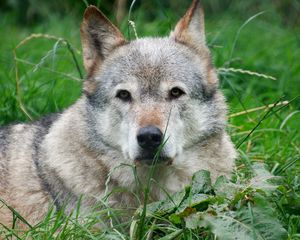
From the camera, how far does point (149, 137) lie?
4992 mm

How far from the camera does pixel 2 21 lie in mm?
11414

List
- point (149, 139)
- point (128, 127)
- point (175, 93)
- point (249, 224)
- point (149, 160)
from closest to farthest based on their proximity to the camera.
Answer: point (249, 224)
point (149, 139)
point (149, 160)
point (128, 127)
point (175, 93)

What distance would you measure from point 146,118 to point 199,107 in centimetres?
57

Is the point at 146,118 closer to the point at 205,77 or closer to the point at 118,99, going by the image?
the point at 118,99

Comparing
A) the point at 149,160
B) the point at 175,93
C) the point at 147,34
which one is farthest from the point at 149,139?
the point at 147,34

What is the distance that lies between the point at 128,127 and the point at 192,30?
3.44 feet

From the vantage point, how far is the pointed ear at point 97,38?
567cm

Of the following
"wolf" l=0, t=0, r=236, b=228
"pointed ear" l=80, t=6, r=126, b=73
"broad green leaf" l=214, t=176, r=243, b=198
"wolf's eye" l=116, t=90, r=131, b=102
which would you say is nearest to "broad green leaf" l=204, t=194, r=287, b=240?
"broad green leaf" l=214, t=176, r=243, b=198

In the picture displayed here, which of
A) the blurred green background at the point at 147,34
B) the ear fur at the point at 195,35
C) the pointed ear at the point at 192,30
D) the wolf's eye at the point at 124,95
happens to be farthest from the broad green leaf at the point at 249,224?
the blurred green background at the point at 147,34

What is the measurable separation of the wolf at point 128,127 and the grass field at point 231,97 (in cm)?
33

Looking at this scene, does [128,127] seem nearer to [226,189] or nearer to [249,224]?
[226,189]

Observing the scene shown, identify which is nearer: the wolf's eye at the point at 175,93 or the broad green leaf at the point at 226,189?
the broad green leaf at the point at 226,189

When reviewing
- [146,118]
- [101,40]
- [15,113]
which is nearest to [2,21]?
[15,113]

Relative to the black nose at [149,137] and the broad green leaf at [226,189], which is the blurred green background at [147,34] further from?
the broad green leaf at [226,189]
